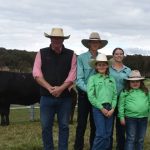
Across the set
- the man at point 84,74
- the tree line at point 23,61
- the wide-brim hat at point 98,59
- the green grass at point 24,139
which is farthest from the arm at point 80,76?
the tree line at point 23,61

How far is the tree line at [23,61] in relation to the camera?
24820mm

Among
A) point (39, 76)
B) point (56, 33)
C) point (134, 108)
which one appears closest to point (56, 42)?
point (56, 33)

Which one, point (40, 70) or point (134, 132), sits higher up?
point (40, 70)

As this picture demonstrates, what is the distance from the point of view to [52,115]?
751 cm

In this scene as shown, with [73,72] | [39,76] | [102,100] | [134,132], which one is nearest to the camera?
[102,100]

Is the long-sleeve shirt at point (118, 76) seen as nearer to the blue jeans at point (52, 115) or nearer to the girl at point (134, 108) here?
the girl at point (134, 108)

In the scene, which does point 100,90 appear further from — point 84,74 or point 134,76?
point 134,76

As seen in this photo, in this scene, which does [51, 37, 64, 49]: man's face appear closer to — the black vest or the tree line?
the black vest

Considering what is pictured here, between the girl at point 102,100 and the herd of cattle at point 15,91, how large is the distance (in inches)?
241

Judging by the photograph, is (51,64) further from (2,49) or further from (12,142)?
(2,49)

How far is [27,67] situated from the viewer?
24.9 meters

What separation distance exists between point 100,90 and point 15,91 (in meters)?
7.02

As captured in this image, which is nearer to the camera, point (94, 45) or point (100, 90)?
point (100, 90)

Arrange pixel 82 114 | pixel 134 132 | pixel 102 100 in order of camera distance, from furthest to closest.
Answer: pixel 82 114
pixel 134 132
pixel 102 100
